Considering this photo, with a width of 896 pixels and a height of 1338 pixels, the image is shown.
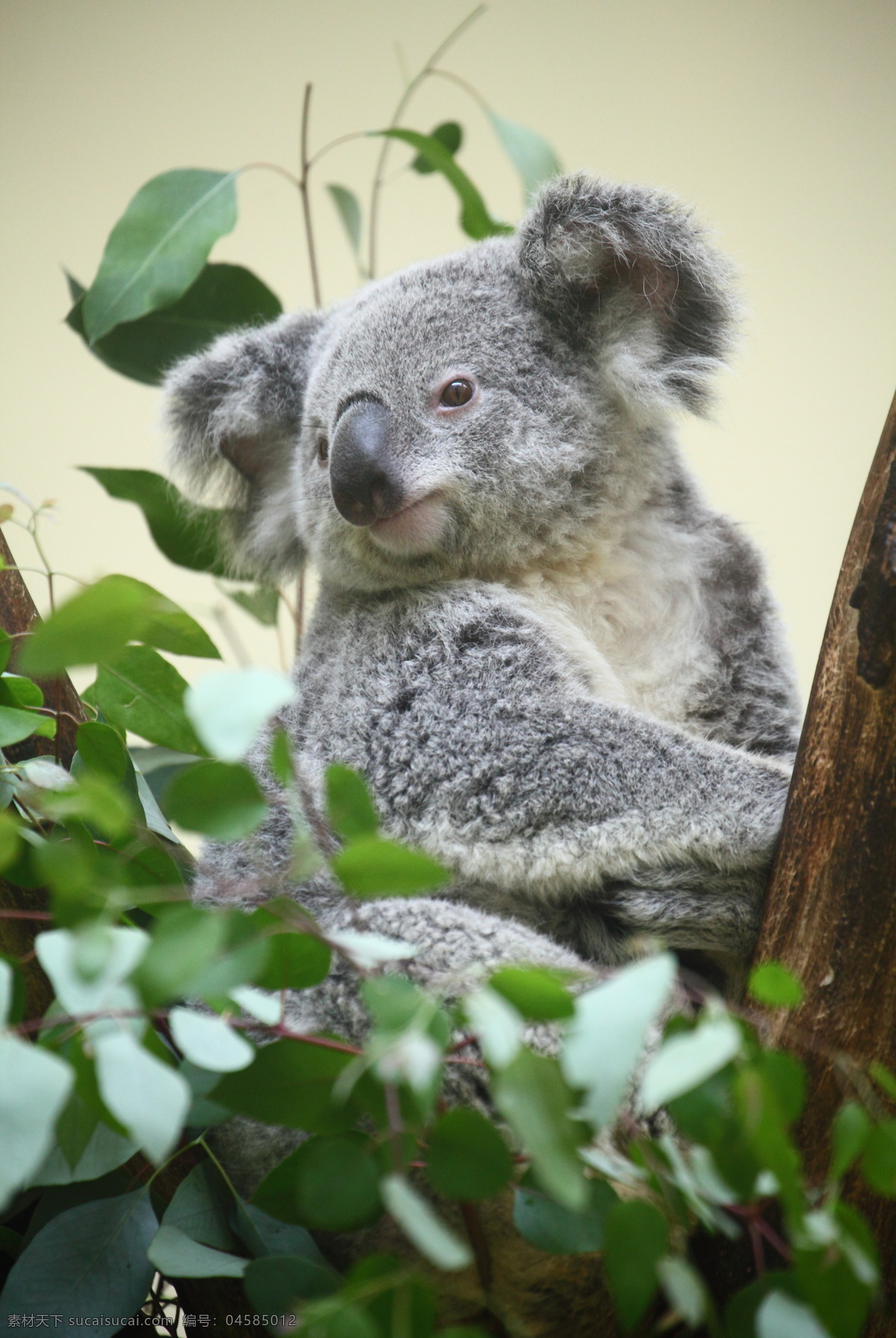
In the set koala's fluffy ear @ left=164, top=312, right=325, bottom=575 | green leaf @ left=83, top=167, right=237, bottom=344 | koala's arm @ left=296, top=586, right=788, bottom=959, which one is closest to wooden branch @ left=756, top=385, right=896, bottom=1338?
koala's arm @ left=296, top=586, right=788, bottom=959

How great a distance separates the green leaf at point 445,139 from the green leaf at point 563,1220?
1983 millimetres

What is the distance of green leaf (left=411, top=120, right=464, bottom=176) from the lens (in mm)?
2201

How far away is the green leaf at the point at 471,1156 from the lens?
2.18ft

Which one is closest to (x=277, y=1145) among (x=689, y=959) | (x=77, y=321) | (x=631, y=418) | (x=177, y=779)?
(x=689, y=959)

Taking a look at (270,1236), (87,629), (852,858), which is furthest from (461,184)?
(270,1236)

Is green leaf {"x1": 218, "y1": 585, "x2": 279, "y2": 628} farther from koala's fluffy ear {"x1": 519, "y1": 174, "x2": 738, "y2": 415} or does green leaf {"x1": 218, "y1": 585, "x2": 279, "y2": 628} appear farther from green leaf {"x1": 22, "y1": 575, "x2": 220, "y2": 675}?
green leaf {"x1": 22, "y1": 575, "x2": 220, "y2": 675}

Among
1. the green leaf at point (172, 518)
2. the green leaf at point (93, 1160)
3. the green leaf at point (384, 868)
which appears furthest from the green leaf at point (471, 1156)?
the green leaf at point (172, 518)

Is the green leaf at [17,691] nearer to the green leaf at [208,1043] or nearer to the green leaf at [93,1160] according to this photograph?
the green leaf at [93,1160]

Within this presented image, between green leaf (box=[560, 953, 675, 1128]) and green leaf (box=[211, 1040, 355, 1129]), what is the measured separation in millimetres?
218

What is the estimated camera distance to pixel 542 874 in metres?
1.27

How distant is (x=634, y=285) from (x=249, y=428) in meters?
0.66

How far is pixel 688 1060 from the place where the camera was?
57 centimetres

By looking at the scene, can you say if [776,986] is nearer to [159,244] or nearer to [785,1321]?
[785,1321]

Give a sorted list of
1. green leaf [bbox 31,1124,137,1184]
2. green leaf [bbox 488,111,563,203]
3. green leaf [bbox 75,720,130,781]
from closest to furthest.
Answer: green leaf [bbox 31,1124,137,1184] < green leaf [bbox 75,720,130,781] < green leaf [bbox 488,111,563,203]
